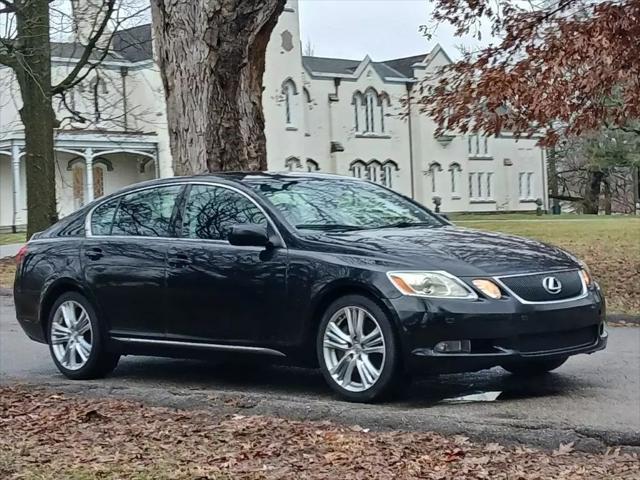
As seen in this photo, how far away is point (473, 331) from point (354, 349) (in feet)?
→ 2.65

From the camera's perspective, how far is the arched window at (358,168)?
4936 cm

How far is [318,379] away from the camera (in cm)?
815

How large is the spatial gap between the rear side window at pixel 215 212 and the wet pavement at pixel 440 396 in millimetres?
1157

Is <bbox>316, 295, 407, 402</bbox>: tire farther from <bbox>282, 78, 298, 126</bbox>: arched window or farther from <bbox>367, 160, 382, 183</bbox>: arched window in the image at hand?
<bbox>367, 160, 382, 183</bbox>: arched window

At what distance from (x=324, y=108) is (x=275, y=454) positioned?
43.6m

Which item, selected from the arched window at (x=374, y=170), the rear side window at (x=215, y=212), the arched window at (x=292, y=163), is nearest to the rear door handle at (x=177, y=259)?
the rear side window at (x=215, y=212)

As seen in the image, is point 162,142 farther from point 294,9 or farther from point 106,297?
point 106,297

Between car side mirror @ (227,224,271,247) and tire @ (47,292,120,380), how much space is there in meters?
1.60

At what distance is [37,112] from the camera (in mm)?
23266

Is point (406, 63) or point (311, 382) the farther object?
point (406, 63)

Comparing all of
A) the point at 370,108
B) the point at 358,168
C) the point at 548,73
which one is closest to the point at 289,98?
the point at 358,168

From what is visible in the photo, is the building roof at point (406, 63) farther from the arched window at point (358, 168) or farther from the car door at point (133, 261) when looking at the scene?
the car door at point (133, 261)

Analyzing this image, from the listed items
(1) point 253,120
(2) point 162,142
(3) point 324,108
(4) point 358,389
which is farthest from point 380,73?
(4) point 358,389

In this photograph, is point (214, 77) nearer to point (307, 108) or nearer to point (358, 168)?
point (307, 108)
